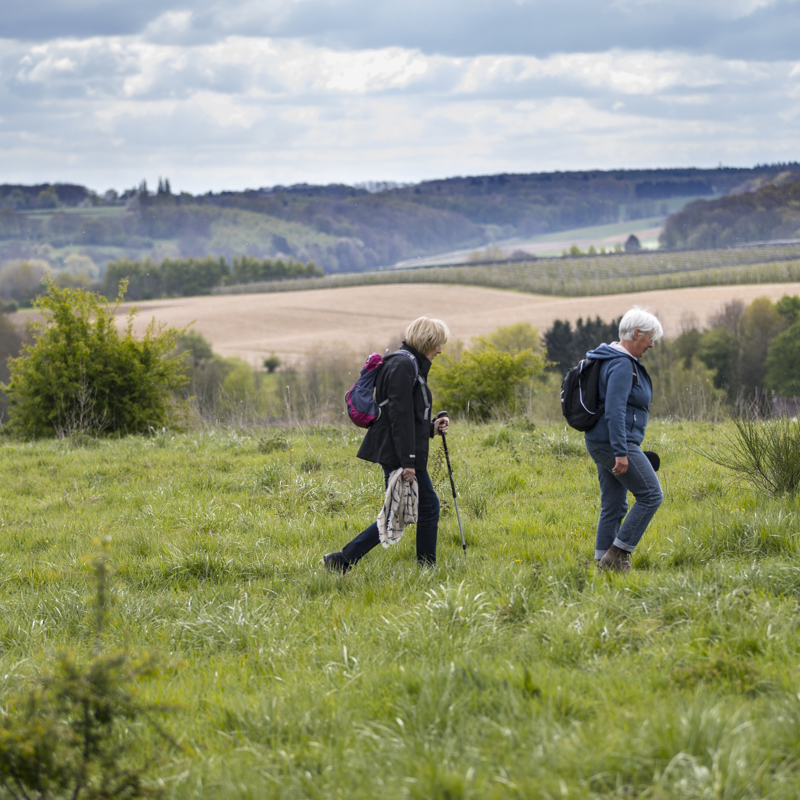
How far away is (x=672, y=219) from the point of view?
18175 centimetres

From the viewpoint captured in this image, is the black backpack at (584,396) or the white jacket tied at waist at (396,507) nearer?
the black backpack at (584,396)

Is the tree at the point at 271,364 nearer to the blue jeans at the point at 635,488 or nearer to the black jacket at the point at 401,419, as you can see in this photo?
the black jacket at the point at 401,419

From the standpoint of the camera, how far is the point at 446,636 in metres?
3.93

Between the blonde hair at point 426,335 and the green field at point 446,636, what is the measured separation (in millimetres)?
1647

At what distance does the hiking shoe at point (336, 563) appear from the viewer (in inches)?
221

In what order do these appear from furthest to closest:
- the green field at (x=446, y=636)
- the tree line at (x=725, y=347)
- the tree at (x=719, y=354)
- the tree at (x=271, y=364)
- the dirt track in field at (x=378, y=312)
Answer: the dirt track in field at (x=378, y=312) → the tree at (x=271, y=364) → the tree at (x=719, y=354) → the tree line at (x=725, y=347) → the green field at (x=446, y=636)

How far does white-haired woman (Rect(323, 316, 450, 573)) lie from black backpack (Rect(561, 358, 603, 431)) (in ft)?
3.11

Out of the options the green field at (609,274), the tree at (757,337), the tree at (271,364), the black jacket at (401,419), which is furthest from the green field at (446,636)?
the green field at (609,274)

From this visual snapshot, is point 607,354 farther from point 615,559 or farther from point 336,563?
point 336,563

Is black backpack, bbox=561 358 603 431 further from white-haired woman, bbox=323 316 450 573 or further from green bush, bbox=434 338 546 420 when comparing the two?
green bush, bbox=434 338 546 420

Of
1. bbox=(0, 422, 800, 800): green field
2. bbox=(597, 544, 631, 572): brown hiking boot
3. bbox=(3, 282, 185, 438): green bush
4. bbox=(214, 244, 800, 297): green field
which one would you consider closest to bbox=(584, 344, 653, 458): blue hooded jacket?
bbox=(597, 544, 631, 572): brown hiking boot

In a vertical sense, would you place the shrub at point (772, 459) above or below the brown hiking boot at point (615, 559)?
above

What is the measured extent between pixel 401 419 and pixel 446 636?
1740 mm

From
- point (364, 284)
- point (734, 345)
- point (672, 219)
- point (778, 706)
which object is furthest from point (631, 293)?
point (672, 219)
